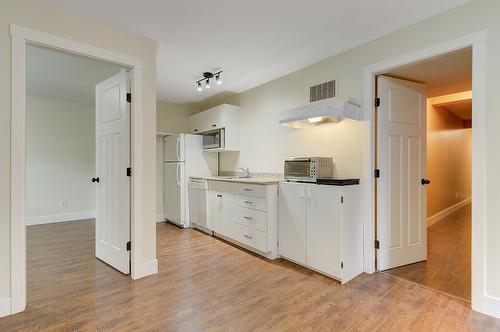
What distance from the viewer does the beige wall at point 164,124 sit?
522 cm

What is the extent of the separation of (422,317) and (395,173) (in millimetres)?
1412

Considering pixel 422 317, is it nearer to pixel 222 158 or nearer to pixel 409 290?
pixel 409 290

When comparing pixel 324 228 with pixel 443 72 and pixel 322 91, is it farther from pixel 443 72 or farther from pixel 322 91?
pixel 443 72

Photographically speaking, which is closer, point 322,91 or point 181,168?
point 322,91

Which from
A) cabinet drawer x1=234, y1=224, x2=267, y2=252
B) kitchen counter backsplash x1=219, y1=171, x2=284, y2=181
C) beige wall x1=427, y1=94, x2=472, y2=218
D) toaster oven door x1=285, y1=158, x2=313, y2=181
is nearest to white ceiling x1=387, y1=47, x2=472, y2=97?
toaster oven door x1=285, y1=158, x2=313, y2=181

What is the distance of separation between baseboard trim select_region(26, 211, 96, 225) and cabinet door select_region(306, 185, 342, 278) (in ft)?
15.8

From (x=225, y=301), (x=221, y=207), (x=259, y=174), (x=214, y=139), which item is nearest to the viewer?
Result: (x=225, y=301)

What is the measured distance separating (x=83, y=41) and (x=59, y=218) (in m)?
4.25

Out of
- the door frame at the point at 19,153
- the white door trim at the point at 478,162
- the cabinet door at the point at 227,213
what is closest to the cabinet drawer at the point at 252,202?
the cabinet door at the point at 227,213

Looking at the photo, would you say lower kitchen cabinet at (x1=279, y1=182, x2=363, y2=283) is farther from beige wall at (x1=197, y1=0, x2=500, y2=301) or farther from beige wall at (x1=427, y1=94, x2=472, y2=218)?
beige wall at (x1=427, y1=94, x2=472, y2=218)

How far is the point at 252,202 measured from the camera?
3291 mm

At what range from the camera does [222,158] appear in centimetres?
507

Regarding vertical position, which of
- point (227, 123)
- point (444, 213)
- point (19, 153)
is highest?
point (227, 123)

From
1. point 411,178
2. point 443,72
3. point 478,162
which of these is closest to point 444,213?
point 411,178
